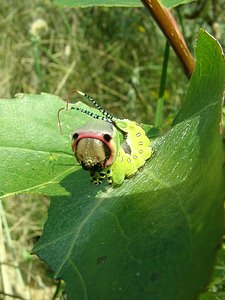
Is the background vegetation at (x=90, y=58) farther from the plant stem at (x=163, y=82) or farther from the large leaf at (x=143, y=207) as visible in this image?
the large leaf at (x=143, y=207)

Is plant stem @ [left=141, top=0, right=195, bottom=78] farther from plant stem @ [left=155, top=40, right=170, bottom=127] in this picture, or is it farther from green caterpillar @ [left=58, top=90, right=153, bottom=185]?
plant stem @ [left=155, top=40, right=170, bottom=127]

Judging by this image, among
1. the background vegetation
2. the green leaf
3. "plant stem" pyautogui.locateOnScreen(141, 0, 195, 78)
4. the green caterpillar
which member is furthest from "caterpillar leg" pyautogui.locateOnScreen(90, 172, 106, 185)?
the background vegetation

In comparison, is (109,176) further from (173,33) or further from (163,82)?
(163,82)

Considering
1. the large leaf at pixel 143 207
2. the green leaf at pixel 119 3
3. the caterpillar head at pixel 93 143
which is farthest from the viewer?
the green leaf at pixel 119 3

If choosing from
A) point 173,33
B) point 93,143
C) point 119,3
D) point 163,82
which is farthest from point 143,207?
point 163,82

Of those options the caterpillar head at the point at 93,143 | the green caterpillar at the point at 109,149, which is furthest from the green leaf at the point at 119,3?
the caterpillar head at the point at 93,143

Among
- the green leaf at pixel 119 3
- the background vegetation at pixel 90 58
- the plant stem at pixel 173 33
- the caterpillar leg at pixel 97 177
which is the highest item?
the green leaf at pixel 119 3

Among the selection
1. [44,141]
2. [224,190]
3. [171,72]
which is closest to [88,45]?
[171,72]
